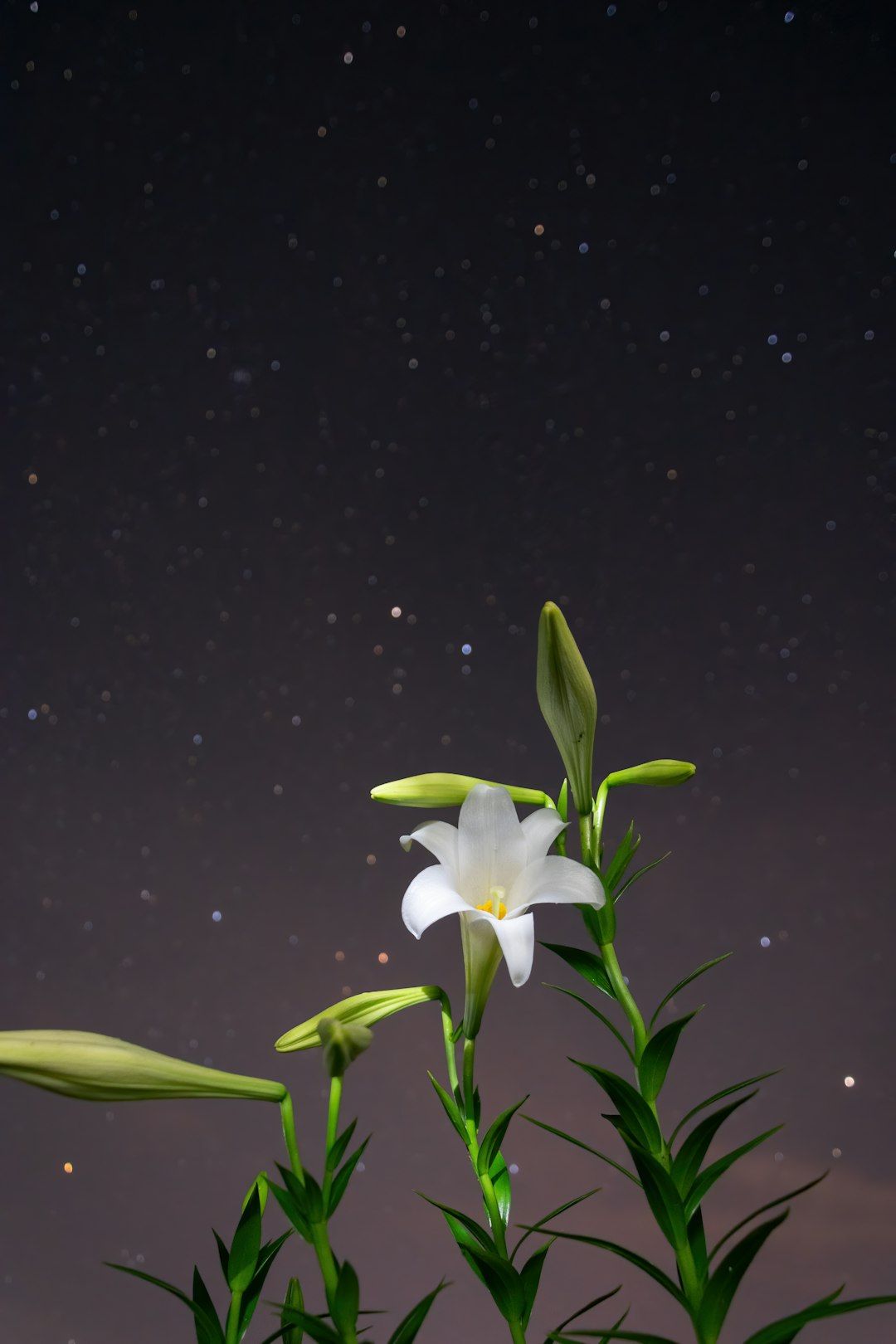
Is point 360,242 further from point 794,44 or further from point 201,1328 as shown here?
point 201,1328

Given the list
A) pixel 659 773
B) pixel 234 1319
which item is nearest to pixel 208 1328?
pixel 234 1319

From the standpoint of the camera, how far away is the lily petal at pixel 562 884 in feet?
1.53

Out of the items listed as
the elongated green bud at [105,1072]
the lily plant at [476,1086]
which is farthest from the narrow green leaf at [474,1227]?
the elongated green bud at [105,1072]

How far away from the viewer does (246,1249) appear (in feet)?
1.61

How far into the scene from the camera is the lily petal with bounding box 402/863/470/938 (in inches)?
18.1

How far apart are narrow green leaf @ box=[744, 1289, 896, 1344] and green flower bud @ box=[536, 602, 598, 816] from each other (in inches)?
9.0

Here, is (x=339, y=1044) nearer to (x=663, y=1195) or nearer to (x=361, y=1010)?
(x=361, y=1010)

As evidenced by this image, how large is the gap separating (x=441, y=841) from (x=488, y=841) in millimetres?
23

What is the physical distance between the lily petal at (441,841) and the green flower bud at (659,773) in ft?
0.28

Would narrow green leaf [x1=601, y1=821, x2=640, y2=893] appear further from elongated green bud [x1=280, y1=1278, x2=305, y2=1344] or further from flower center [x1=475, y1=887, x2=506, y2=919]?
elongated green bud [x1=280, y1=1278, x2=305, y2=1344]

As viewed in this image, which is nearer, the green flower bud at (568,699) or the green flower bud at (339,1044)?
the green flower bud at (339,1044)

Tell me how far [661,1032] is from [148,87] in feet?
4.34

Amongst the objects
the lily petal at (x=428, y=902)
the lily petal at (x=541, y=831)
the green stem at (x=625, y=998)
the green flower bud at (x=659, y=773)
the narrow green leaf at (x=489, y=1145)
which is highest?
the green flower bud at (x=659, y=773)

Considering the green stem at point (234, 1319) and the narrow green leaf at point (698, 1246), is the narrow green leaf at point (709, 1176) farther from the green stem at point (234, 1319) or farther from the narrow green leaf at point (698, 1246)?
the green stem at point (234, 1319)
